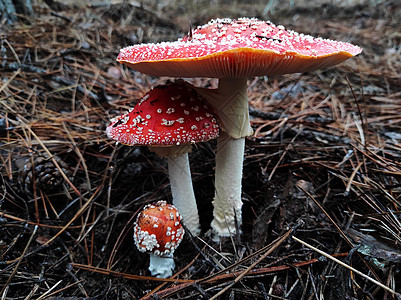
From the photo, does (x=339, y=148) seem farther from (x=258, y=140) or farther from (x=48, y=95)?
(x=48, y=95)

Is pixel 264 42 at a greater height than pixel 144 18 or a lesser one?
lesser

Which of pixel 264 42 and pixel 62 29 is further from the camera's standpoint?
pixel 62 29

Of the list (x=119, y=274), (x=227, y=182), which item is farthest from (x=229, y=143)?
(x=119, y=274)

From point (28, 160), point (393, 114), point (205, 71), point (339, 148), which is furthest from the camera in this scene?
point (393, 114)

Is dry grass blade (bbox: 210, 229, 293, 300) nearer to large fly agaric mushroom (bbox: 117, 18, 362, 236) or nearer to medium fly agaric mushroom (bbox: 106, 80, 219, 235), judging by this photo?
large fly agaric mushroom (bbox: 117, 18, 362, 236)

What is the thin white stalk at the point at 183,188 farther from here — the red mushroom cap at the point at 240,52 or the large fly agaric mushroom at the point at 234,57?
the red mushroom cap at the point at 240,52

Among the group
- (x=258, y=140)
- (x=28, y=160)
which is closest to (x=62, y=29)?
(x=28, y=160)
